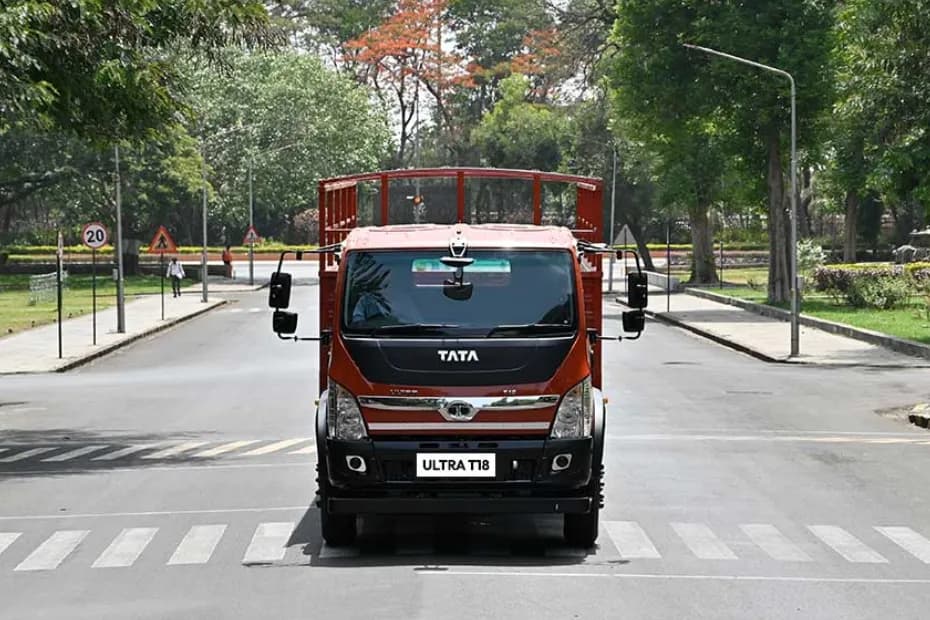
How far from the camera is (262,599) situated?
417 inches

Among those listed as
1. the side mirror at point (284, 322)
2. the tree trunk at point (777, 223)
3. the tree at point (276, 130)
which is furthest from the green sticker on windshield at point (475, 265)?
the tree at point (276, 130)

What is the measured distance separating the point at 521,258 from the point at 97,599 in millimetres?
3834

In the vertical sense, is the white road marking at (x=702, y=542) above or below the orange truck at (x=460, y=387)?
below

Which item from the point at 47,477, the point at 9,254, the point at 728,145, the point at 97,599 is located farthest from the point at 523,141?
the point at 97,599

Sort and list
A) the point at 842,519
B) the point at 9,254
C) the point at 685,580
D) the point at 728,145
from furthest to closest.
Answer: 1. the point at 9,254
2. the point at 728,145
3. the point at 842,519
4. the point at 685,580

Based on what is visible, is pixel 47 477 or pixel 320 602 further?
pixel 47 477

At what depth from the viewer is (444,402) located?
12047mm

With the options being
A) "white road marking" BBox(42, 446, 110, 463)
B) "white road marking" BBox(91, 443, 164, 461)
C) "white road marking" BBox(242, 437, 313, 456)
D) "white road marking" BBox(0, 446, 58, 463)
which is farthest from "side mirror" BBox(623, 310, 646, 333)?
"white road marking" BBox(0, 446, 58, 463)

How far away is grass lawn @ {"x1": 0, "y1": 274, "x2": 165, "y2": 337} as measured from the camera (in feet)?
170

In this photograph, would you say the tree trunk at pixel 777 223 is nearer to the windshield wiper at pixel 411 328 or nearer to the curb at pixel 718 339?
the curb at pixel 718 339

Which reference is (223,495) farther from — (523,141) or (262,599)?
(523,141)

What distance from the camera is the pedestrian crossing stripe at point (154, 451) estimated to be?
62.8 ft

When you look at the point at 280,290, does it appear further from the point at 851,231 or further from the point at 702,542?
the point at 851,231

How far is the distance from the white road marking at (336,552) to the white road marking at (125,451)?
23.0 ft
